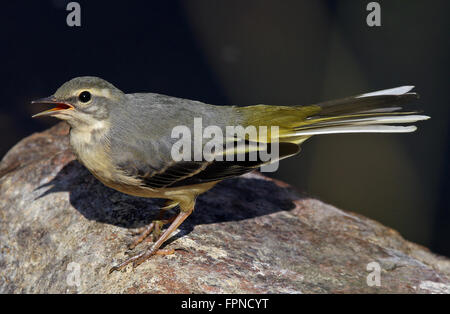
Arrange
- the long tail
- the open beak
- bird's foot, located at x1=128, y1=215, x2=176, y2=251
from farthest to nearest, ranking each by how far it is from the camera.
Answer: the long tail → bird's foot, located at x1=128, y1=215, x2=176, y2=251 → the open beak

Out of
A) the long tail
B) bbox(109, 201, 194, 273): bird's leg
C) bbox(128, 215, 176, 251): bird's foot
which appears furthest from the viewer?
the long tail

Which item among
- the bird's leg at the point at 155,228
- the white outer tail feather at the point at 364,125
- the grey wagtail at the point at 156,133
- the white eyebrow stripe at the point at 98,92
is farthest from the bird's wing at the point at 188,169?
the white eyebrow stripe at the point at 98,92

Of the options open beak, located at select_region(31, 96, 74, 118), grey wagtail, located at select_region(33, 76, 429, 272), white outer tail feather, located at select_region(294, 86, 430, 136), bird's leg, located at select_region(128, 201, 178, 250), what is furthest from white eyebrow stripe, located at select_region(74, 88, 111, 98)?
white outer tail feather, located at select_region(294, 86, 430, 136)

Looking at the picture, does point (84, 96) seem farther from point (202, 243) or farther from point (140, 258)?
point (202, 243)

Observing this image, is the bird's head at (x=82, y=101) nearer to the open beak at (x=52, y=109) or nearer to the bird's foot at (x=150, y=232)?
the open beak at (x=52, y=109)

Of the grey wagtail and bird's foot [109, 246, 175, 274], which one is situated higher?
the grey wagtail

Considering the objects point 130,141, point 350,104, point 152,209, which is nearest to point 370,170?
point 350,104

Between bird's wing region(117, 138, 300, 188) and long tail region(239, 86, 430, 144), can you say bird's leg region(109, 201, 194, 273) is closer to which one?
bird's wing region(117, 138, 300, 188)
